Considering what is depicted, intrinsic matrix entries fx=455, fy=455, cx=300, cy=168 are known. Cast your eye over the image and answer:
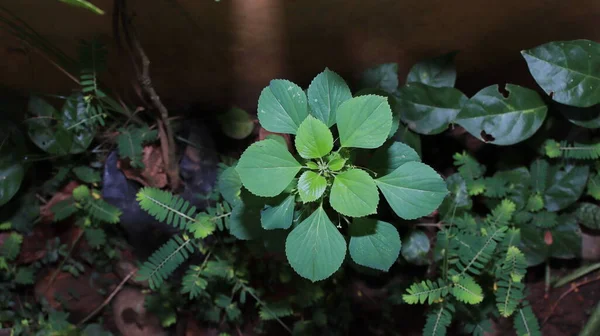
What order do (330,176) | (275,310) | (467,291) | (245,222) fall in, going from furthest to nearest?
(275,310), (467,291), (245,222), (330,176)

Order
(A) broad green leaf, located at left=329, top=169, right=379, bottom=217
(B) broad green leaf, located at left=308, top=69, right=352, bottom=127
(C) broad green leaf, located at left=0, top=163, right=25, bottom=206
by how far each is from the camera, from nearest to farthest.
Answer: (A) broad green leaf, located at left=329, top=169, right=379, bottom=217 < (B) broad green leaf, located at left=308, top=69, right=352, bottom=127 < (C) broad green leaf, located at left=0, top=163, right=25, bottom=206

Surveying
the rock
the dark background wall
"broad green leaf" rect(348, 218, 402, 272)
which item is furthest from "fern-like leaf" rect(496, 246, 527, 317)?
the rock

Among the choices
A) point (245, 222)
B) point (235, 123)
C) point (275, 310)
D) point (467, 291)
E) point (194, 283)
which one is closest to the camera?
point (245, 222)

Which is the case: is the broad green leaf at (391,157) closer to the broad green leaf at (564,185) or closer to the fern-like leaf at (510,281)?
the fern-like leaf at (510,281)

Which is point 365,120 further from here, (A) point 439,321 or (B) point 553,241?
(B) point 553,241

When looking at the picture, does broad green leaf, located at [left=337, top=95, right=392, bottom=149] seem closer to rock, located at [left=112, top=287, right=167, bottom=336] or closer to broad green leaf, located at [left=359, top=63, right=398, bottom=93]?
broad green leaf, located at [left=359, top=63, right=398, bottom=93]

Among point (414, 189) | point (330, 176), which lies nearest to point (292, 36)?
point (330, 176)

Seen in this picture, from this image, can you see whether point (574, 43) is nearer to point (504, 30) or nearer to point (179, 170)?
point (504, 30)

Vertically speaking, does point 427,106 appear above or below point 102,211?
above
